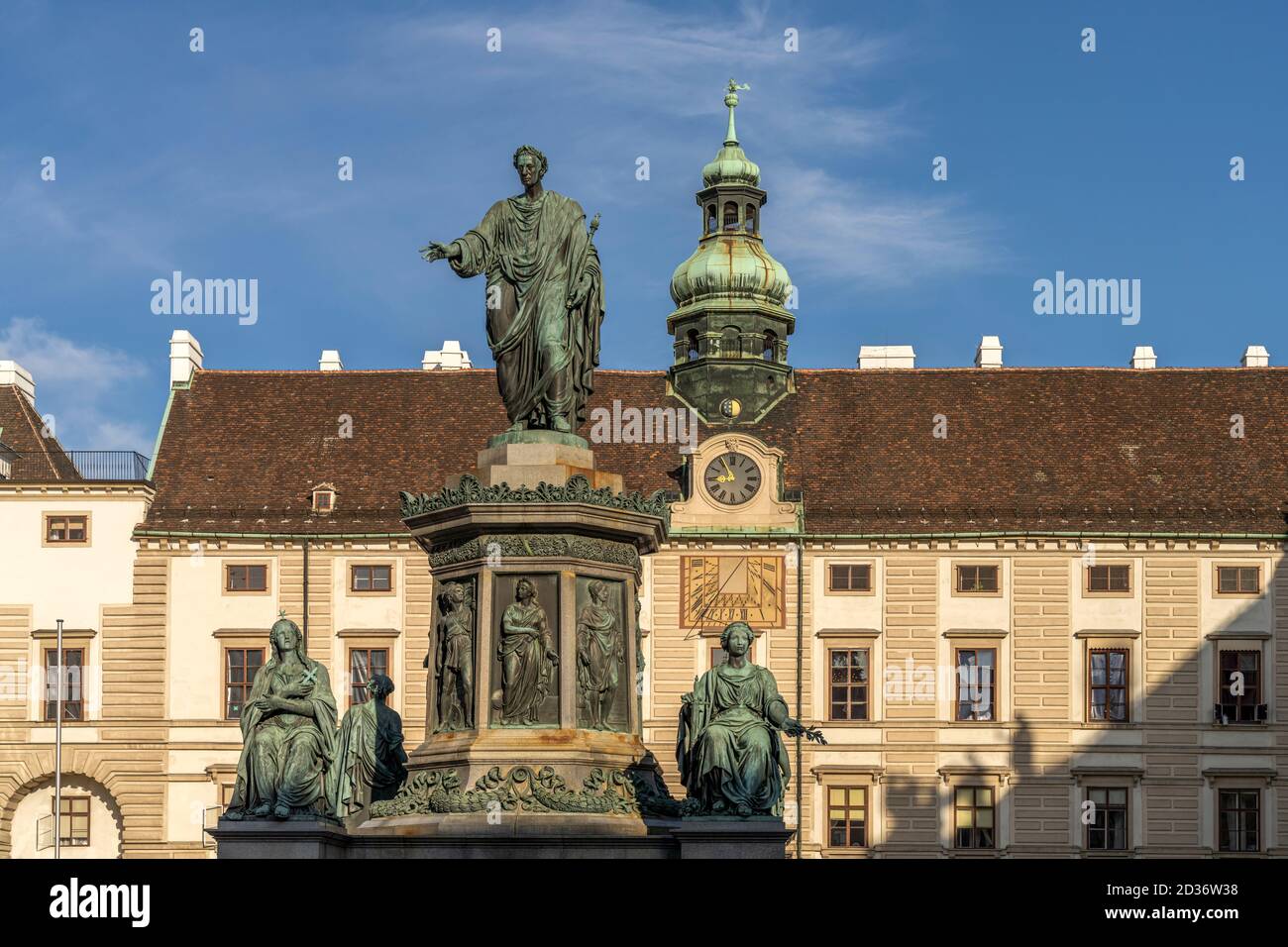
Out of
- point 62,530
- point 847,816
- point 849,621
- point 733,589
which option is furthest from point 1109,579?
point 62,530

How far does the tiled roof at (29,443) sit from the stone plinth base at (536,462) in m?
45.1

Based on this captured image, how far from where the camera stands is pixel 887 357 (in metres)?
68.8

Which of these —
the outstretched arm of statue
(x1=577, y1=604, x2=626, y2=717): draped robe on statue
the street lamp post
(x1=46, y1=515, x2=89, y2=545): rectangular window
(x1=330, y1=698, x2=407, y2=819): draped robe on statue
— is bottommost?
the street lamp post

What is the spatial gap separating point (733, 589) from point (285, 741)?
42697mm

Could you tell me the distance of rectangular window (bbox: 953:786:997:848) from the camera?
198 feet

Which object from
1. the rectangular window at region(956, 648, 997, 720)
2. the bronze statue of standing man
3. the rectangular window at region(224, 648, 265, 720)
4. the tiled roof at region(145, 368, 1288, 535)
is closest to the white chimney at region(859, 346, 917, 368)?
the tiled roof at region(145, 368, 1288, 535)

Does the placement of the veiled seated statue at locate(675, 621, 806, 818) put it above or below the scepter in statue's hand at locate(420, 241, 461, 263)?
below

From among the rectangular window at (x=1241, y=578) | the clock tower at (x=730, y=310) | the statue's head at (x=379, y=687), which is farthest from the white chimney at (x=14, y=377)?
the statue's head at (x=379, y=687)

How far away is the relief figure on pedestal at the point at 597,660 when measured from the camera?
1948 centimetres

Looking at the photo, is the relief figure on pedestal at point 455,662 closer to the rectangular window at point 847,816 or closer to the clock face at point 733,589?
the rectangular window at point 847,816

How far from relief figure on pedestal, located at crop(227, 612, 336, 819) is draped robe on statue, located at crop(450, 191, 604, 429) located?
115 inches

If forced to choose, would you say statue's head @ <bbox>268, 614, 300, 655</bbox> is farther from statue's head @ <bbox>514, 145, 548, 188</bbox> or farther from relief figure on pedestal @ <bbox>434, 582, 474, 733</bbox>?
statue's head @ <bbox>514, 145, 548, 188</bbox>
